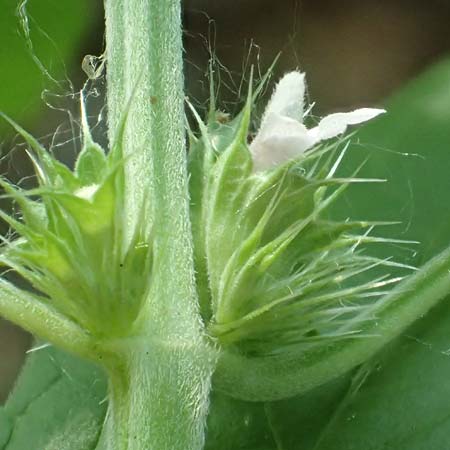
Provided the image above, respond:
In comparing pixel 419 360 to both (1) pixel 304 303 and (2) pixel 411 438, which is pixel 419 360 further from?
(1) pixel 304 303

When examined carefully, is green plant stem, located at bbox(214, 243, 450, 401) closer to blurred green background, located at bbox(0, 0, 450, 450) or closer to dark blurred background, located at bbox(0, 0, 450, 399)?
blurred green background, located at bbox(0, 0, 450, 450)

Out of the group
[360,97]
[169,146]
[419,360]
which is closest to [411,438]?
[419,360]

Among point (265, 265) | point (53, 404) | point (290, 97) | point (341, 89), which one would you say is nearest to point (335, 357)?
point (265, 265)

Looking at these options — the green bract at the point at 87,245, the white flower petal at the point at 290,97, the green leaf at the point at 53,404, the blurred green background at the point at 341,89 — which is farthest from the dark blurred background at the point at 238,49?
the green bract at the point at 87,245

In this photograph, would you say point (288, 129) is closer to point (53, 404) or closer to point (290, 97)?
point (290, 97)

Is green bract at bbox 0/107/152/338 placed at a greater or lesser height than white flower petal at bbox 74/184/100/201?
lesser

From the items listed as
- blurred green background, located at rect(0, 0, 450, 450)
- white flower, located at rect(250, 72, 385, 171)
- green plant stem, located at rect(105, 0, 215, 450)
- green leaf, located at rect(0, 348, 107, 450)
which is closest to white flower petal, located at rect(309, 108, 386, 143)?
white flower, located at rect(250, 72, 385, 171)
